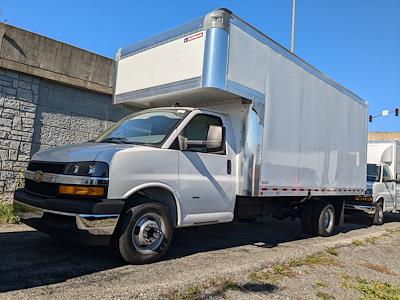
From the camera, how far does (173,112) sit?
566cm

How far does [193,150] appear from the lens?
539 centimetres

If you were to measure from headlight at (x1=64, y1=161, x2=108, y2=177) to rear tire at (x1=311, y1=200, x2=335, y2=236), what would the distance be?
18.5 ft

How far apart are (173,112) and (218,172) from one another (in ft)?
3.76

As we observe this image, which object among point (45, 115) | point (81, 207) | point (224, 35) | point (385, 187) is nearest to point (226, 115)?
point (224, 35)

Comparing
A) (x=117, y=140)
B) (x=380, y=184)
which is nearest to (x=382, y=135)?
(x=380, y=184)

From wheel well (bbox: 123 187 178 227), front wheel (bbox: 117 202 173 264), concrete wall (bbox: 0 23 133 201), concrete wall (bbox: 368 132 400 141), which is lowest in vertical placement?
front wheel (bbox: 117 202 173 264)

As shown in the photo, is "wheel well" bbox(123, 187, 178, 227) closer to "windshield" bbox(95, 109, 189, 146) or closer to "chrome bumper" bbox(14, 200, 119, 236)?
"chrome bumper" bbox(14, 200, 119, 236)

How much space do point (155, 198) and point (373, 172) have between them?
10263 millimetres

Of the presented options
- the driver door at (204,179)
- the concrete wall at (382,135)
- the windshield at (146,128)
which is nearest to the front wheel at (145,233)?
the driver door at (204,179)

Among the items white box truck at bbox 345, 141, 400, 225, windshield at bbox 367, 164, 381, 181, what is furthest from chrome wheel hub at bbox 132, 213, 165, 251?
windshield at bbox 367, 164, 381, 181

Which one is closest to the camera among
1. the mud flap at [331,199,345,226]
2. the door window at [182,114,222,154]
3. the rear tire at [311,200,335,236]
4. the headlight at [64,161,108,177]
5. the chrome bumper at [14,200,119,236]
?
the chrome bumper at [14,200,119,236]

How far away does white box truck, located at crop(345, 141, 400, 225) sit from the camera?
11.9m

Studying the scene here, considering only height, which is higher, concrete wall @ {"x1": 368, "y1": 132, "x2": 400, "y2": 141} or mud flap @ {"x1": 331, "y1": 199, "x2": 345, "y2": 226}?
concrete wall @ {"x1": 368, "y1": 132, "x2": 400, "y2": 141}

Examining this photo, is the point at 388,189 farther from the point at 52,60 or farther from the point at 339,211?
the point at 52,60
